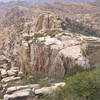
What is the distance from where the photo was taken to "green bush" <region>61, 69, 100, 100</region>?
16.6 metres

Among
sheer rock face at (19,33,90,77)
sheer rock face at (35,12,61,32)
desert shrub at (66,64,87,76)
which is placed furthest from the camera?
sheer rock face at (35,12,61,32)

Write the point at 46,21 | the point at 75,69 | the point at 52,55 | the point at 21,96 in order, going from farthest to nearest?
1. the point at 46,21
2. the point at 52,55
3. the point at 75,69
4. the point at 21,96

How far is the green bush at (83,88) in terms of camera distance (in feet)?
54.6

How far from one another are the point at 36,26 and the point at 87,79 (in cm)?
3102

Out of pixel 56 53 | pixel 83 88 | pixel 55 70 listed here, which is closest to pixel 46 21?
pixel 56 53

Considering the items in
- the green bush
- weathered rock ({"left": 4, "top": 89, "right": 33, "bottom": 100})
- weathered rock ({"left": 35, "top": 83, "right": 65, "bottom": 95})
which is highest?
the green bush

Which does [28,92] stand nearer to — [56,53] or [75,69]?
[75,69]

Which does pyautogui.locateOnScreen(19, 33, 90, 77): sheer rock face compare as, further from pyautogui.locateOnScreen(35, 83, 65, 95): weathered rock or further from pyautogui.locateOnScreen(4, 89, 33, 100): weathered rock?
pyautogui.locateOnScreen(4, 89, 33, 100): weathered rock

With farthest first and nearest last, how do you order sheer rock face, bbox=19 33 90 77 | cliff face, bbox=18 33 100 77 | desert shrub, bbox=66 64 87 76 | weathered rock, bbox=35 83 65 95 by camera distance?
sheer rock face, bbox=19 33 90 77
cliff face, bbox=18 33 100 77
desert shrub, bbox=66 64 87 76
weathered rock, bbox=35 83 65 95

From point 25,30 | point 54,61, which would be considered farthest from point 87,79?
point 25,30

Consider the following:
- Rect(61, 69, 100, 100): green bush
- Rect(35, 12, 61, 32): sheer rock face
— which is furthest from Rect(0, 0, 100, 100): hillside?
Rect(35, 12, 61, 32): sheer rock face

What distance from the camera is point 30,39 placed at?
103 feet

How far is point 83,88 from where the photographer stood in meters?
16.8

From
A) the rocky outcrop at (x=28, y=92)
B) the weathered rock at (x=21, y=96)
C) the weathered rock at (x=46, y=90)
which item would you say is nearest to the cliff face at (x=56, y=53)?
the weathered rock at (x=46, y=90)
